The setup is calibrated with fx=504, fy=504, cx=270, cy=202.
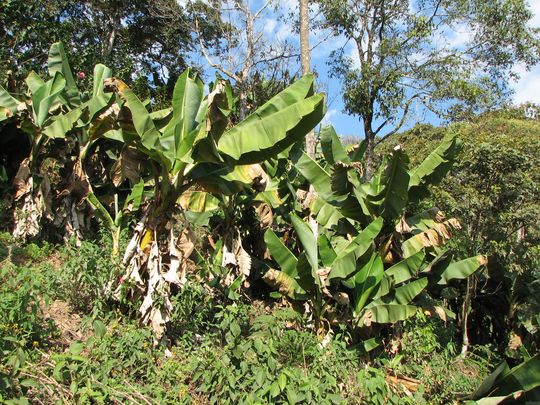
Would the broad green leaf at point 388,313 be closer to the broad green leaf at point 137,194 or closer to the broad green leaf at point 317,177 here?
the broad green leaf at point 317,177

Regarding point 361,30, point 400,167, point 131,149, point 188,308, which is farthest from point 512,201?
point 361,30

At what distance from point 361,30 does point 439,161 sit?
37.1ft

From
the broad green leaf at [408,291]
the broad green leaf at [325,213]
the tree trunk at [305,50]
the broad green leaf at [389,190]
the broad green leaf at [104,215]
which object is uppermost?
the tree trunk at [305,50]

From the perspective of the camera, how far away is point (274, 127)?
5.53m

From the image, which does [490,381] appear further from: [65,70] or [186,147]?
[65,70]

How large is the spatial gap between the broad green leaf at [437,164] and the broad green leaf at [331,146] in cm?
101

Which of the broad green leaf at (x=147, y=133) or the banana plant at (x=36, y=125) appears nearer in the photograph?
the broad green leaf at (x=147, y=133)

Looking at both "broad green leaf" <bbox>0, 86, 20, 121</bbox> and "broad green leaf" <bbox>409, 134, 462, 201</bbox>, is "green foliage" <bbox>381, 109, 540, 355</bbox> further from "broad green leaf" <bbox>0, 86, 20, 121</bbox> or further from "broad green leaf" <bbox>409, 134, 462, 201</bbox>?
"broad green leaf" <bbox>0, 86, 20, 121</bbox>

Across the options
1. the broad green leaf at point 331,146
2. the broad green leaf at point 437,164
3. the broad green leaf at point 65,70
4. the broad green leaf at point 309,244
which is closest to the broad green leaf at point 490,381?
the broad green leaf at point 309,244

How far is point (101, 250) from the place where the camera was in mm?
6898

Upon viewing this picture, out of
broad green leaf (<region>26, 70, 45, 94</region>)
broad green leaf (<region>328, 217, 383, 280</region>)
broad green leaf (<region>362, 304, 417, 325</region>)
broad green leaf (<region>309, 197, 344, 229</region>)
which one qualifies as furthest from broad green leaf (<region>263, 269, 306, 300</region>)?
broad green leaf (<region>26, 70, 45, 94</region>)

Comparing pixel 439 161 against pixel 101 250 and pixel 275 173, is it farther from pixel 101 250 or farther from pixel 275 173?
pixel 101 250

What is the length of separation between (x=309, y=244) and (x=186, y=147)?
7.15 ft

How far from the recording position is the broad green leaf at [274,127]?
17.9 ft
